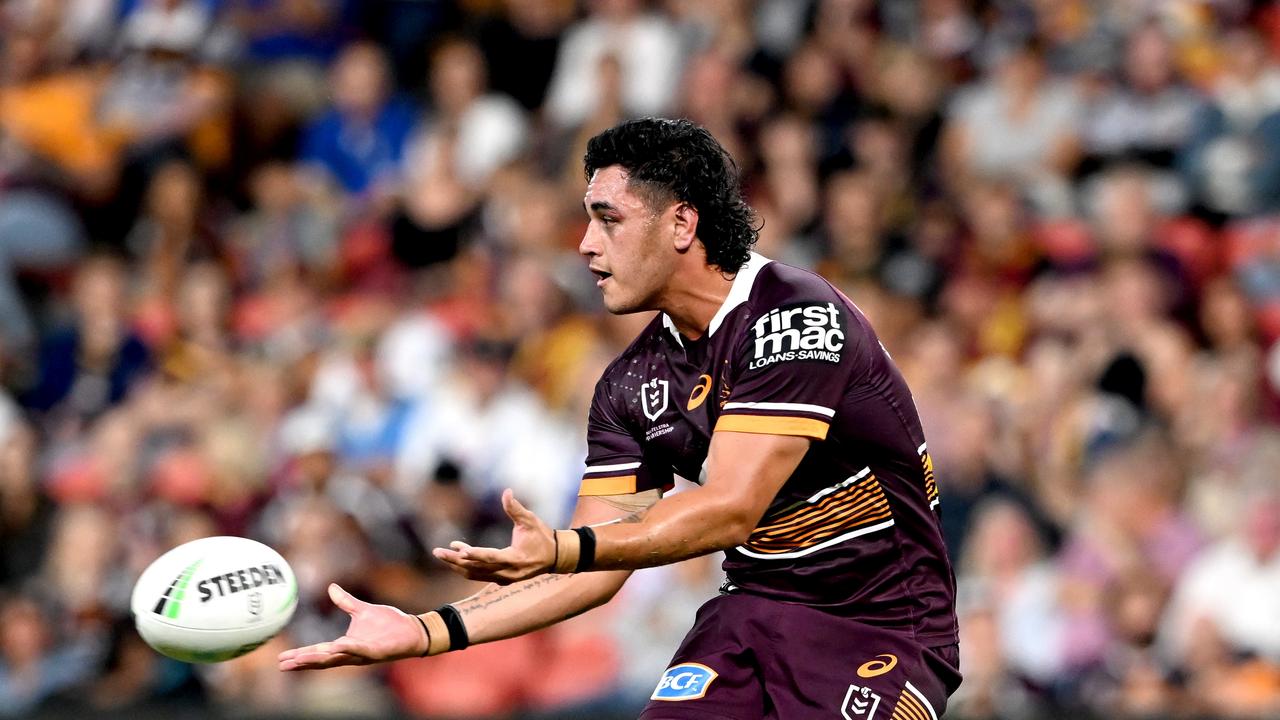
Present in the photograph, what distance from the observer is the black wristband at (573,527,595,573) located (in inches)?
211

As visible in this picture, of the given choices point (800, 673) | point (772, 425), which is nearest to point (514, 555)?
point (772, 425)

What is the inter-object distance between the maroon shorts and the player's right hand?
2.72ft

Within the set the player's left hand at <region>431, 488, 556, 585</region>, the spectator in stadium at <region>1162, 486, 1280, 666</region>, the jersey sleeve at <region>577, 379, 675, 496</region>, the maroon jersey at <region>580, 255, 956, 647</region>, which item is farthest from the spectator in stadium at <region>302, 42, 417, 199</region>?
the player's left hand at <region>431, 488, 556, 585</region>

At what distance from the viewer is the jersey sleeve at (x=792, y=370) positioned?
576 cm

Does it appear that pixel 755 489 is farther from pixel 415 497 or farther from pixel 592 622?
pixel 415 497

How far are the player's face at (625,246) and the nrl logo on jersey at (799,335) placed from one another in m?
0.41

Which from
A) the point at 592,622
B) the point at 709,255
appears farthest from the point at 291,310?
the point at 709,255

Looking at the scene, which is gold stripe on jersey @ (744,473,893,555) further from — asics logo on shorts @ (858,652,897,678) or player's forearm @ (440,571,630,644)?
player's forearm @ (440,571,630,644)

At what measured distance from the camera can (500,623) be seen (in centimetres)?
611

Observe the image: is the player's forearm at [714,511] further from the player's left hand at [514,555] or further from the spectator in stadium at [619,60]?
the spectator in stadium at [619,60]

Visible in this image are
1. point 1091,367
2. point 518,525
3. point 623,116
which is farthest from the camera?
point 623,116

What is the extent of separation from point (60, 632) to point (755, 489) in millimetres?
7375

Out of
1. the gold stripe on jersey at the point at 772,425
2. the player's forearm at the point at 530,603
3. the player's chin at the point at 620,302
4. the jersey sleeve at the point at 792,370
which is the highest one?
the player's chin at the point at 620,302

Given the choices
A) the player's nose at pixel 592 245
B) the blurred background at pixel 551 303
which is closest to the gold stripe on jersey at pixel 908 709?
the player's nose at pixel 592 245
